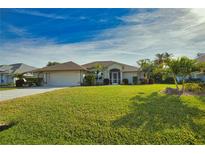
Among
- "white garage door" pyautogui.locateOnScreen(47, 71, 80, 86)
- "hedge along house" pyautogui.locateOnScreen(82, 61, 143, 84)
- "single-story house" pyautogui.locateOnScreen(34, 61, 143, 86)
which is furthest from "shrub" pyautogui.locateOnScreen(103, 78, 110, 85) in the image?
"white garage door" pyautogui.locateOnScreen(47, 71, 80, 86)

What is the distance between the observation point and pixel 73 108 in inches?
227

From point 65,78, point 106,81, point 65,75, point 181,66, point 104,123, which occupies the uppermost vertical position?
point 181,66

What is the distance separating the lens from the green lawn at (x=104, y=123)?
402 centimetres

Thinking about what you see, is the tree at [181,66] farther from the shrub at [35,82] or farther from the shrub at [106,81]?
the shrub at [35,82]

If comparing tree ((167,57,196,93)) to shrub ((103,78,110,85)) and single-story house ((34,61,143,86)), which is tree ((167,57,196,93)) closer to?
shrub ((103,78,110,85))

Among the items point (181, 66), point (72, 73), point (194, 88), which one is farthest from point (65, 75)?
point (194, 88)

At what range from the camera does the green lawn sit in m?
4.02

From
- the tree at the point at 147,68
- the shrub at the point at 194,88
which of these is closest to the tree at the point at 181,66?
the shrub at the point at 194,88

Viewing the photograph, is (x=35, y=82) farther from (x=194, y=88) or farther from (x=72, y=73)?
(x=194, y=88)

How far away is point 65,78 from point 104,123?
1358cm

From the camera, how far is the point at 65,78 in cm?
1762

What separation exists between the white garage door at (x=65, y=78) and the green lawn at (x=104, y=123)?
11.2 meters

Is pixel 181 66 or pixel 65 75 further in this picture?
pixel 65 75
